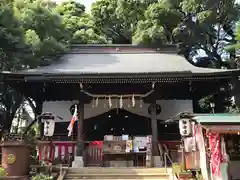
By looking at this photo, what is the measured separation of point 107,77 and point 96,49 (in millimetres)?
6373

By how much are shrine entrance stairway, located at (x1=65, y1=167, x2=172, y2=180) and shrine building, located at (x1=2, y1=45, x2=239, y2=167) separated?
154cm

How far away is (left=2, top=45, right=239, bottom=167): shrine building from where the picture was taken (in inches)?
518

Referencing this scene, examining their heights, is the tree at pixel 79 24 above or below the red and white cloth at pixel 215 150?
above

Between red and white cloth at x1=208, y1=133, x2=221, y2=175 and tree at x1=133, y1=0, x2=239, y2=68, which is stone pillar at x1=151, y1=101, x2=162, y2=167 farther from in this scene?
tree at x1=133, y1=0, x2=239, y2=68

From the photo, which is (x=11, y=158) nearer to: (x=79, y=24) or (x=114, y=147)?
(x=114, y=147)

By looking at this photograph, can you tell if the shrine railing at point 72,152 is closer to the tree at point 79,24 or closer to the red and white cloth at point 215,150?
the red and white cloth at point 215,150

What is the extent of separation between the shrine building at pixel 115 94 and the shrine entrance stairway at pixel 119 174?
1535 millimetres

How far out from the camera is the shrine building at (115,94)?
43.2 feet

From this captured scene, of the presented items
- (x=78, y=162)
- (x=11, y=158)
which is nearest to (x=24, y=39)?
(x=78, y=162)

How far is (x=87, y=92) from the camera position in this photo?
13.7m

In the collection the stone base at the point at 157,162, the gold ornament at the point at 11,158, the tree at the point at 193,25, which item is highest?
the tree at the point at 193,25

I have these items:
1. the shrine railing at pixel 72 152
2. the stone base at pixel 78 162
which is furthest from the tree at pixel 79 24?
the stone base at pixel 78 162

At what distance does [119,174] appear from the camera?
1104 cm

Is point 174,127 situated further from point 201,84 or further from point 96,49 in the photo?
point 96,49
